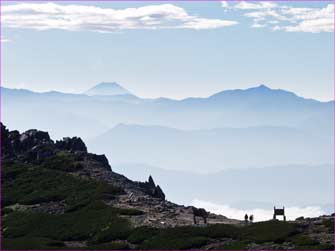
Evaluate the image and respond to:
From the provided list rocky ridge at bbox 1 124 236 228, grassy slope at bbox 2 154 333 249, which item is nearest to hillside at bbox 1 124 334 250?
grassy slope at bbox 2 154 333 249

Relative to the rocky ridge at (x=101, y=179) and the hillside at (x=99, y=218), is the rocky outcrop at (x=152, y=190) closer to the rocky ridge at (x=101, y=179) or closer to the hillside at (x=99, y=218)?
the rocky ridge at (x=101, y=179)

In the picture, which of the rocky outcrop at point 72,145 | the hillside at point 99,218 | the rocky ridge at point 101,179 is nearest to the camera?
the hillside at point 99,218

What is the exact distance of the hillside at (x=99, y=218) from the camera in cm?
5544

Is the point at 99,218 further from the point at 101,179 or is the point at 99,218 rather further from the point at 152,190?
the point at 152,190

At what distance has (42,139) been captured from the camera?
12694cm

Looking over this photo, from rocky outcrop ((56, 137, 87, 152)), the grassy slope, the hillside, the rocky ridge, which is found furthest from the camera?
rocky outcrop ((56, 137, 87, 152))

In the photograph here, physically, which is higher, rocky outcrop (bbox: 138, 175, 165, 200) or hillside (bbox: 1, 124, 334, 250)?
rocky outcrop (bbox: 138, 175, 165, 200)

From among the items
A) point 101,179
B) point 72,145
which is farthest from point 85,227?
point 72,145

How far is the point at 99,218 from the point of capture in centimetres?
7062

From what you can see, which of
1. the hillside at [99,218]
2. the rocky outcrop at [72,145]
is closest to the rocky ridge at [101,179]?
the rocky outcrop at [72,145]

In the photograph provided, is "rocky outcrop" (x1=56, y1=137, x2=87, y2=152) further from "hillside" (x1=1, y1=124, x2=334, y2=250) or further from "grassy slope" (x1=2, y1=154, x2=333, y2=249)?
"grassy slope" (x1=2, y1=154, x2=333, y2=249)

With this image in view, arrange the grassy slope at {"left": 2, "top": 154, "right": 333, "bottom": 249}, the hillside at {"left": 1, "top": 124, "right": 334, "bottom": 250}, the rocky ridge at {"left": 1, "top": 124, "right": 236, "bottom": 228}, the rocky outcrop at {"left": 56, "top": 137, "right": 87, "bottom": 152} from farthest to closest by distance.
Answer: the rocky outcrop at {"left": 56, "top": 137, "right": 87, "bottom": 152}, the rocky ridge at {"left": 1, "top": 124, "right": 236, "bottom": 228}, the grassy slope at {"left": 2, "top": 154, "right": 333, "bottom": 249}, the hillside at {"left": 1, "top": 124, "right": 334, "bottom": 250}

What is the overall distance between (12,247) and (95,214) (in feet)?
48.8

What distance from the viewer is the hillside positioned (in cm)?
5544
